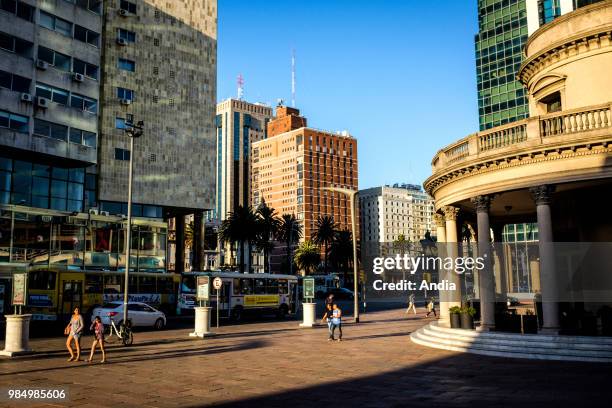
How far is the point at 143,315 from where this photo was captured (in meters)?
34.1

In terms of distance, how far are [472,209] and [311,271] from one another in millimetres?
135990

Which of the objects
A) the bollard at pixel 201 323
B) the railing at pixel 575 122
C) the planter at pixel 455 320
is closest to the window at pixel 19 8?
the bollard at pixel 201 323

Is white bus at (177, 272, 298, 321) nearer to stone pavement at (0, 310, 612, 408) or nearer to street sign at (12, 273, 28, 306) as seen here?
stone pavement at (0, 310, 612, 408)

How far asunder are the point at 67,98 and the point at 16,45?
236 inches

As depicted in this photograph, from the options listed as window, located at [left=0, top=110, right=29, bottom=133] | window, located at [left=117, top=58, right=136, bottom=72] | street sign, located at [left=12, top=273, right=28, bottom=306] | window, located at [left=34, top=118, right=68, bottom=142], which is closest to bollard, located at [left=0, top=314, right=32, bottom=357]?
street sign, located at [left=12, top=273, right=28, bottom=306]

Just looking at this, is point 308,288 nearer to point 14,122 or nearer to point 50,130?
point 50,130

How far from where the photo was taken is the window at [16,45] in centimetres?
4564

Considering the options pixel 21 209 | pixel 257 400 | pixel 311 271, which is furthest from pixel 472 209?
pixel 311 271

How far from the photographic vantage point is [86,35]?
5297 cm

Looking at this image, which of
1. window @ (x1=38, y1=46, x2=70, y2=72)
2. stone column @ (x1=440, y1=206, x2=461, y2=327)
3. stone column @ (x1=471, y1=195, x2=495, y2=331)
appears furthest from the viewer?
window @ (x1=38, y1=46, x2=70, y2=72)

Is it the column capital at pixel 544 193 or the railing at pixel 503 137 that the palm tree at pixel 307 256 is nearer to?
the railing at pixel 503 137

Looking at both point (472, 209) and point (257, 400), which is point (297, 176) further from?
point (257, 400)

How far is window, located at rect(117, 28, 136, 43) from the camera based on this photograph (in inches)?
2292

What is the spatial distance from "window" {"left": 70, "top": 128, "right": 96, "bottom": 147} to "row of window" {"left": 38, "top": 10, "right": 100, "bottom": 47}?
8922 mm
